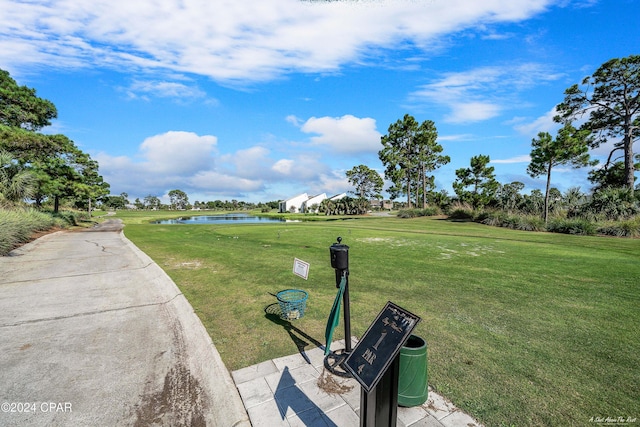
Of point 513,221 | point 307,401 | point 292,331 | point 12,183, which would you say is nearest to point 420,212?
point 513,221

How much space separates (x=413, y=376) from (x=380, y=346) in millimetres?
1022

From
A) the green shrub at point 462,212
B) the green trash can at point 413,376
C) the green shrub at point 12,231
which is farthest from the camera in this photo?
the green shrub at point 462,212

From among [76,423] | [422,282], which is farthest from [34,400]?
[422,282]

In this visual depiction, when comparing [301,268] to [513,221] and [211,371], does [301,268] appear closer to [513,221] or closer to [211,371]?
[211,371]

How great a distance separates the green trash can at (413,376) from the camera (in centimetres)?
265

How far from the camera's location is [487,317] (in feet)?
15.7

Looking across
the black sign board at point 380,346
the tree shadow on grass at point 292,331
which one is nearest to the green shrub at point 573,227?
the tree shadow on grass at point 292,331

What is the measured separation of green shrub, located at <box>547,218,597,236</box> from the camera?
1744cm

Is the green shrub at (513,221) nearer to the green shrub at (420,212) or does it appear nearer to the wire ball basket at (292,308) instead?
the green shrub at (420,212)

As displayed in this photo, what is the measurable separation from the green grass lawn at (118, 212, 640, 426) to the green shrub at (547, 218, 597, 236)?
9588mm

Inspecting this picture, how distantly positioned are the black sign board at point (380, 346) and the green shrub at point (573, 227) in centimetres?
2266

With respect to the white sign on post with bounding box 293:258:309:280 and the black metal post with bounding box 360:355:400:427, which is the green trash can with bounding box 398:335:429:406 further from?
the white sign on post with bounding box 293:258:309:280

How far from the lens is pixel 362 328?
14.4ft

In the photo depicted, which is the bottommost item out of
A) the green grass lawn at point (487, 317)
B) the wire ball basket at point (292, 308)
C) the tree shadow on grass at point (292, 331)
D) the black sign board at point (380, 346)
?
the tree shadow on grass at point (292, 331)
